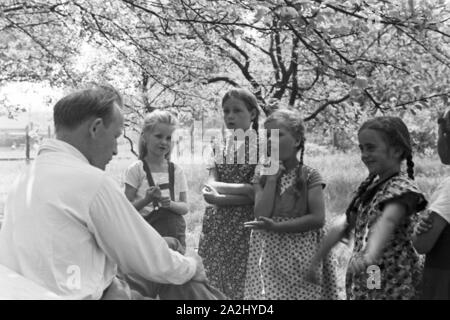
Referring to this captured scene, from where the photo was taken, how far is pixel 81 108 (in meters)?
2.22

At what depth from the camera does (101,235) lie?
6.75ft

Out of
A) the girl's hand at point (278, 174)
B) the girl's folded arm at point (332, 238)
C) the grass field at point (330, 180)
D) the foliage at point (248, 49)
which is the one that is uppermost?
the foliage at point (248, 49)

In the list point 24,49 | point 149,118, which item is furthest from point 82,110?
point 24,49

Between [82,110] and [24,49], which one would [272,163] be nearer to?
[82,110]

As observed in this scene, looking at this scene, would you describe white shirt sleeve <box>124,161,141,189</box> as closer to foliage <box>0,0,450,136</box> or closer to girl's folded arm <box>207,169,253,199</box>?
girl's folded arm <box>207,169,253,199</box>

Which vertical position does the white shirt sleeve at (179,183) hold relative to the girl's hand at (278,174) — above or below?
below

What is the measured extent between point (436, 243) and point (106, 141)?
1664 mm

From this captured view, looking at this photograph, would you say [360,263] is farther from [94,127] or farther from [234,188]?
[94,127]

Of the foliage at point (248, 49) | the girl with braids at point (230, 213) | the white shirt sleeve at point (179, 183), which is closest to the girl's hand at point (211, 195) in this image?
the girl with braids at point (230, 213)

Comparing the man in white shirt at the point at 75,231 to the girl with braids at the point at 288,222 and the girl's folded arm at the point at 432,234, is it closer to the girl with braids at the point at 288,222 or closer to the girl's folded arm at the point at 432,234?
the girl's folded arm at the point at 432,234

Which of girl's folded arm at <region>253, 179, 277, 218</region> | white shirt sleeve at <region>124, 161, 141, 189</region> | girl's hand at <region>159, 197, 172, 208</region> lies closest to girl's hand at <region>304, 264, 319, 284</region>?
girl's folded arm at <region>253, 179, 277, 218</region>

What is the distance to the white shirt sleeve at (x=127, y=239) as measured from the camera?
2049mm

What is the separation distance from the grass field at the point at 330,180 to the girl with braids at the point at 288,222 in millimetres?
2485
